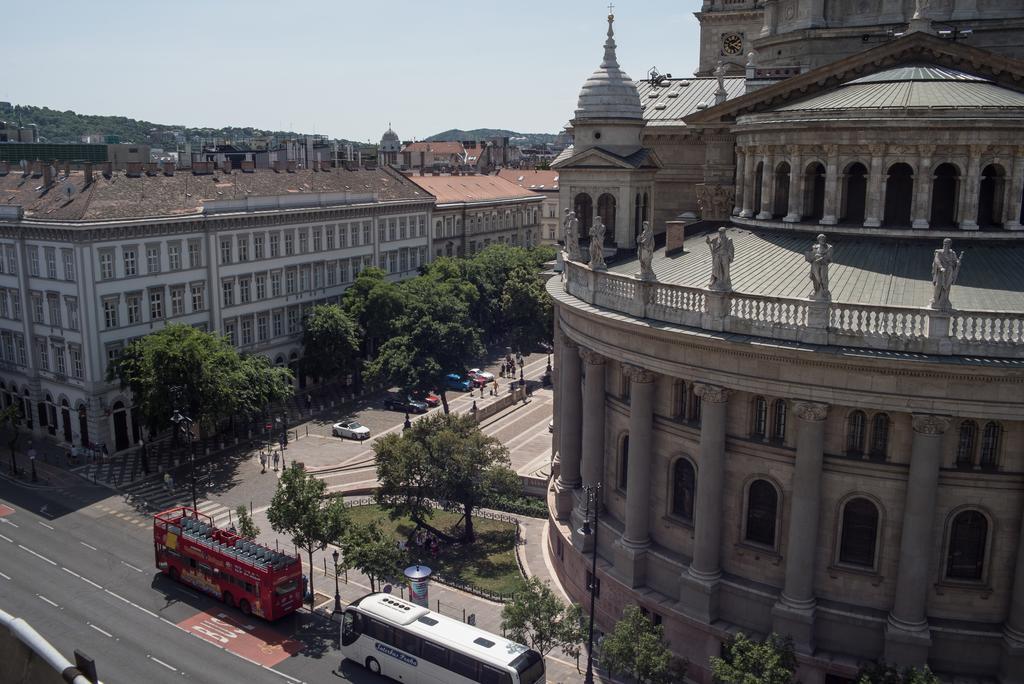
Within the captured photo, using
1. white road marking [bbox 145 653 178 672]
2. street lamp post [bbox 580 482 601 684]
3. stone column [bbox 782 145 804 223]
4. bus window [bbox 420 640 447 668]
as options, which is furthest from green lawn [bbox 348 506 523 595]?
stone column [bbox 782 145 804 223]

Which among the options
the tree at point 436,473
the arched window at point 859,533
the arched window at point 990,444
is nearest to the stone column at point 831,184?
the arched window at point 990,444

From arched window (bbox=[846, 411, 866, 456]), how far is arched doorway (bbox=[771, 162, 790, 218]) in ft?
43.7

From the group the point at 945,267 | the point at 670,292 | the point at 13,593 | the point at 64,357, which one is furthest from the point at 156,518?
the point at 945,267

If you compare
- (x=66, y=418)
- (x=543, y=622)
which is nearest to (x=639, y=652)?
(x=543, y=622)

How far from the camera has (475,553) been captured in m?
54.0

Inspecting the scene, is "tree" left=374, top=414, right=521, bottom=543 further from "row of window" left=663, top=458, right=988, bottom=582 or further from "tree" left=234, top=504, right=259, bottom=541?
"row of window" left=663, top=458, right=988, bottom=582

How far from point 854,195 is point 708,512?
16720 mm

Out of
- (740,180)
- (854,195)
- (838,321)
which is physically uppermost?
(740,180)

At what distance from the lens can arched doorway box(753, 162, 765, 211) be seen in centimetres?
4628

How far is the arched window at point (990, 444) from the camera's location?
3403 centimetres

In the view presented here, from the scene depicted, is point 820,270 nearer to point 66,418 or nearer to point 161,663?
point 161,663

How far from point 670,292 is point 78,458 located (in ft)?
171

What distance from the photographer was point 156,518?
51.6 m

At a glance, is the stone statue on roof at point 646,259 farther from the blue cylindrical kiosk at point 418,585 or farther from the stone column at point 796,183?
the blue cylindrical kiosk at point 418,585
